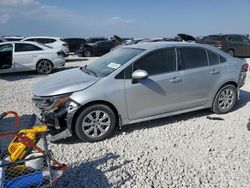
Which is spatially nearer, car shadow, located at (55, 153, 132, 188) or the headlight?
car shadow, located at (55, 153, 132, 188)

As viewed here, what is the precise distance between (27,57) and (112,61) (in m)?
7.67

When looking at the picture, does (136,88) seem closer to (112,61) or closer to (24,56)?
(112,61)

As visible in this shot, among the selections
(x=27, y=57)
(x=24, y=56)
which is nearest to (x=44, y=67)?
(x=27, y=57)

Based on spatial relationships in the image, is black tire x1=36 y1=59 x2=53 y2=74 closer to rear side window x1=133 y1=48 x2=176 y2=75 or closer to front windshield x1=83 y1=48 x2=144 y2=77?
front windshield x1=83 y1=48 x2=144 y2=77

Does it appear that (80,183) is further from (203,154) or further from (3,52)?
(3,52)

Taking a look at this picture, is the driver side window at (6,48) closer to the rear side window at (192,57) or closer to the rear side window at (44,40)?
the rear side window at (44,40)

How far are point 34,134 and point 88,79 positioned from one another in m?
1.98

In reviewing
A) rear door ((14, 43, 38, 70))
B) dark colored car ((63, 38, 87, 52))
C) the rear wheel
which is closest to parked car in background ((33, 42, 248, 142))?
rear door ((14, 43, 38, 70))

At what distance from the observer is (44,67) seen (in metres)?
12.6

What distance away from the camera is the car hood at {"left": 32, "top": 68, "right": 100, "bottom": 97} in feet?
16.1

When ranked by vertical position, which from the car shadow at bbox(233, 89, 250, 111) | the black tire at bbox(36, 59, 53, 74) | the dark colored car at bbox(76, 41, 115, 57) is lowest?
the car shadow at bbox(233, 89, 250, 111)

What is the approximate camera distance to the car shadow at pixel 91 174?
3809 mm

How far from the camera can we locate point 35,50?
1257 cm

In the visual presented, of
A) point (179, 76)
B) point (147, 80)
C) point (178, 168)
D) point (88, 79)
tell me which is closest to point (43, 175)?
point (178, 168)
